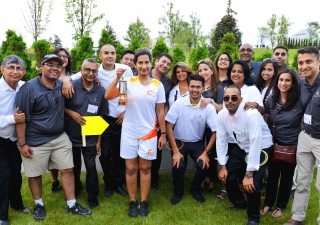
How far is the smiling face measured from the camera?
452 centimetres

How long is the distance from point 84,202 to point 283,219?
3133mm

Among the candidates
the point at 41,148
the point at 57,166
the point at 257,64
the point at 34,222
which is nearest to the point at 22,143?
the point at 41,148

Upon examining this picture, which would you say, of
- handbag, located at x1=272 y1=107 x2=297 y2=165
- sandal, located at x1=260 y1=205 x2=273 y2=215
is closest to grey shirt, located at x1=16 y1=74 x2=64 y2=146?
handbag, located at x1=272 y1=107 x2=297 y2=165

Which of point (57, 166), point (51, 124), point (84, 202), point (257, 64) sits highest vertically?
point (257, 64)

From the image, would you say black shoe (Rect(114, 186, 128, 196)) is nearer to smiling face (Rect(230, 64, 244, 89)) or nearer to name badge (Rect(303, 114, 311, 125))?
smiling face (Rect(230, 64, 244, 89))

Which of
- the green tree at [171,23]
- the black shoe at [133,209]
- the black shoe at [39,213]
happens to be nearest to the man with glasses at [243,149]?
the black shoe at [133,209]

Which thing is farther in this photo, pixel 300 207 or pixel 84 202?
pixel 84 202

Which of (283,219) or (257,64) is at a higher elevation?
(257,64)

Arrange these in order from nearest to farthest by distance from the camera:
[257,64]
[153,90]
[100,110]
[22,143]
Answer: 1. [22,143]
2. [153,90]
3. [100,110]
4. [257,64]

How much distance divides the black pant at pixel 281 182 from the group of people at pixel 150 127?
0.01m

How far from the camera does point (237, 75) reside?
452 cm

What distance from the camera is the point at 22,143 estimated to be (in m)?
3.89

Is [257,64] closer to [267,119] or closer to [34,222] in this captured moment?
[267,119]

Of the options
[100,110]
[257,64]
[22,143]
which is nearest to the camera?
[22,143]
